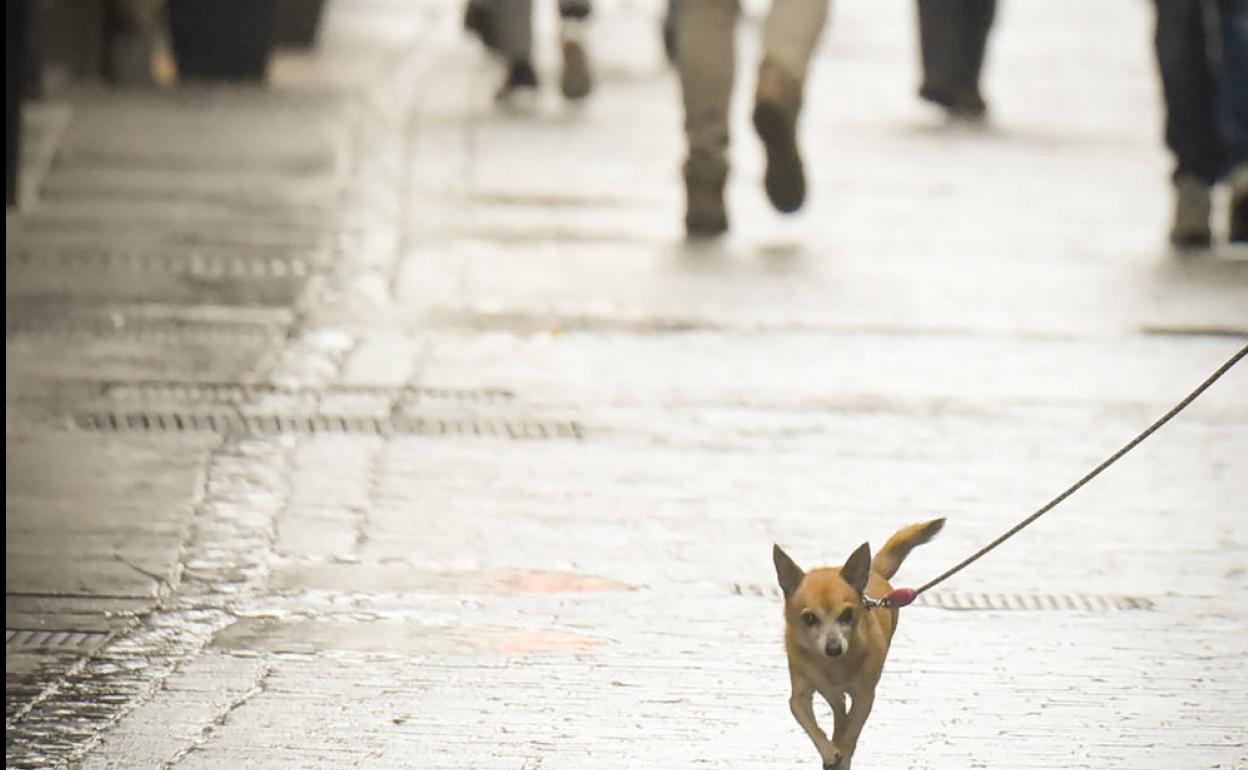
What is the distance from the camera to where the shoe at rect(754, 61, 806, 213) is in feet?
27.5

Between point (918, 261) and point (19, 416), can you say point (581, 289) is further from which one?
point (19, 416)

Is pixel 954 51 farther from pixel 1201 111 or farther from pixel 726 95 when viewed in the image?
pixel 726 95

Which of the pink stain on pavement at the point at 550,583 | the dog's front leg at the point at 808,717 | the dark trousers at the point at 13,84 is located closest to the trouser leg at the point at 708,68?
the dark trousers at the point at 13,84

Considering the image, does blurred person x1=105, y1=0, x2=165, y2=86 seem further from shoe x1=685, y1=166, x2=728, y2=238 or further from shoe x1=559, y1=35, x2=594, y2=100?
shoe x1=685, y1=166, x2=728, y2=238

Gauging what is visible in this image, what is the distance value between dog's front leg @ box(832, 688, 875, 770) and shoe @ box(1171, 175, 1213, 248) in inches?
219

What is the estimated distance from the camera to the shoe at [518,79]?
12.0 m

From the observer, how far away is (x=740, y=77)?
13180 mm

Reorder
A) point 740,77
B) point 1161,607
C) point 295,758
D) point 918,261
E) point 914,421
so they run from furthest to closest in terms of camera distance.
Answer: point 740,77, point 918,261, point 914,421, point 1161,607, point 295,758

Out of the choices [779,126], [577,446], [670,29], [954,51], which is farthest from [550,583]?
[670,29]

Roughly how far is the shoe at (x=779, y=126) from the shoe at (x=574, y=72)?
10.2 ft

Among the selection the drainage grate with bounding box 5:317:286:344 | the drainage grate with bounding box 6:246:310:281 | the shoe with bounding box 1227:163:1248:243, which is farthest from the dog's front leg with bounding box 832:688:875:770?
the shoe with bounding box 1227:163:1248:243

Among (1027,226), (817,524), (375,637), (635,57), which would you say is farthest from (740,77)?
(375,637)

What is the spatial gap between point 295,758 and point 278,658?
53 cm

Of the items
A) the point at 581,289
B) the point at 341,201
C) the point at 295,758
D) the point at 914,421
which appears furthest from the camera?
the point at 341,201
